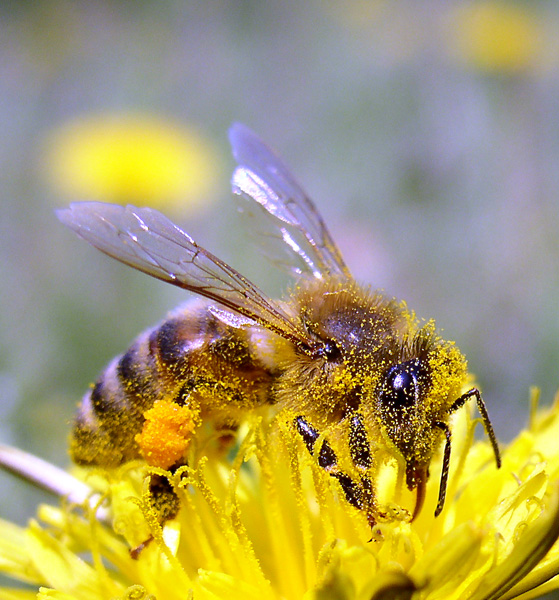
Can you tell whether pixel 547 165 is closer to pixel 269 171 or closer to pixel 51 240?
pixel 51 240

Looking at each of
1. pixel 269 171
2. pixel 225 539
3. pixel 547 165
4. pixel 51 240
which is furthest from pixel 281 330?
pixel 547 165

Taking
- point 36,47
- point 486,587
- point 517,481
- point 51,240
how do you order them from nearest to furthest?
point 486,587, point 517,481, point 51,240, point 36,47

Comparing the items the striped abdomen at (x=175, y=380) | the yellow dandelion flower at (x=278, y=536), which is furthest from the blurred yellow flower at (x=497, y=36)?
the striped abdomen at (x=175, y=380)

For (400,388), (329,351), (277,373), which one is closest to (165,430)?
(277,373)

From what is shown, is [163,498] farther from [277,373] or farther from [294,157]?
[294,157]

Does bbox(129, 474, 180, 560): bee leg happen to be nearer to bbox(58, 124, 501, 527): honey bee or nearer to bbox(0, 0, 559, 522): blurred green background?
bbox(58, 124, 501, 527): honey bee

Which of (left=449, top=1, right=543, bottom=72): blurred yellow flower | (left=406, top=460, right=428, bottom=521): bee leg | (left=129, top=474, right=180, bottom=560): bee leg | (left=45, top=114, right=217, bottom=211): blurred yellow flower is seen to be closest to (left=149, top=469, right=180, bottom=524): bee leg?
(left=129, top=474, right=180, bottom=560): bee leg

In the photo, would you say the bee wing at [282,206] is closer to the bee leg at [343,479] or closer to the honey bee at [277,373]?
the honey bee at [277,373]
